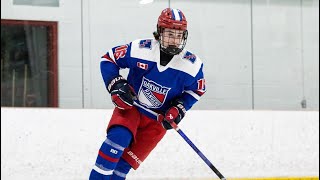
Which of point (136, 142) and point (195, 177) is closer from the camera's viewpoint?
point (136, 142)

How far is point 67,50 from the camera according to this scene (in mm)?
3854

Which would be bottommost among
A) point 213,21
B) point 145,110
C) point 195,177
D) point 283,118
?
point 195,177

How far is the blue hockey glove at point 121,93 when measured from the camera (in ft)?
8.38

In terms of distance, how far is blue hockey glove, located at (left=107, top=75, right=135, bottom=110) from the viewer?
101 inches

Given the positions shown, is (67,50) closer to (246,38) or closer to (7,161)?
(7,161)

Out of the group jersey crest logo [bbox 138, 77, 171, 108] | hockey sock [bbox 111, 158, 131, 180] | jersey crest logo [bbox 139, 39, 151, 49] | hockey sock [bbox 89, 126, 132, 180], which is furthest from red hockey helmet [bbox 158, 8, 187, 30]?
hockey sock [bbox 111, 158, 131, 180]

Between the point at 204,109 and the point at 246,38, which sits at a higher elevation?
the point at 246,38

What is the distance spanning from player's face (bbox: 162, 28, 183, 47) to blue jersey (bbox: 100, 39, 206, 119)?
0.23 feet

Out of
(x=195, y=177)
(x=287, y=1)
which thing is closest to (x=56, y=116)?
(x=195, y=177)

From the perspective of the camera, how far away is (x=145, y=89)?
8.86ft

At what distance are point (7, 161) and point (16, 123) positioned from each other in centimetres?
22

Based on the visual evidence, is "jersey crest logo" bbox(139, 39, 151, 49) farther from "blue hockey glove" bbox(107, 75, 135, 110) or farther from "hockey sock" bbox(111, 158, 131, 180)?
"hockey sock" bbox(111, 158, 131, 180)

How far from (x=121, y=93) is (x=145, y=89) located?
0.58 feet

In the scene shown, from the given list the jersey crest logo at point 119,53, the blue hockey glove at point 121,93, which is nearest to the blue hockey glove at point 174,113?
the blue hockey glove at point 121,93
